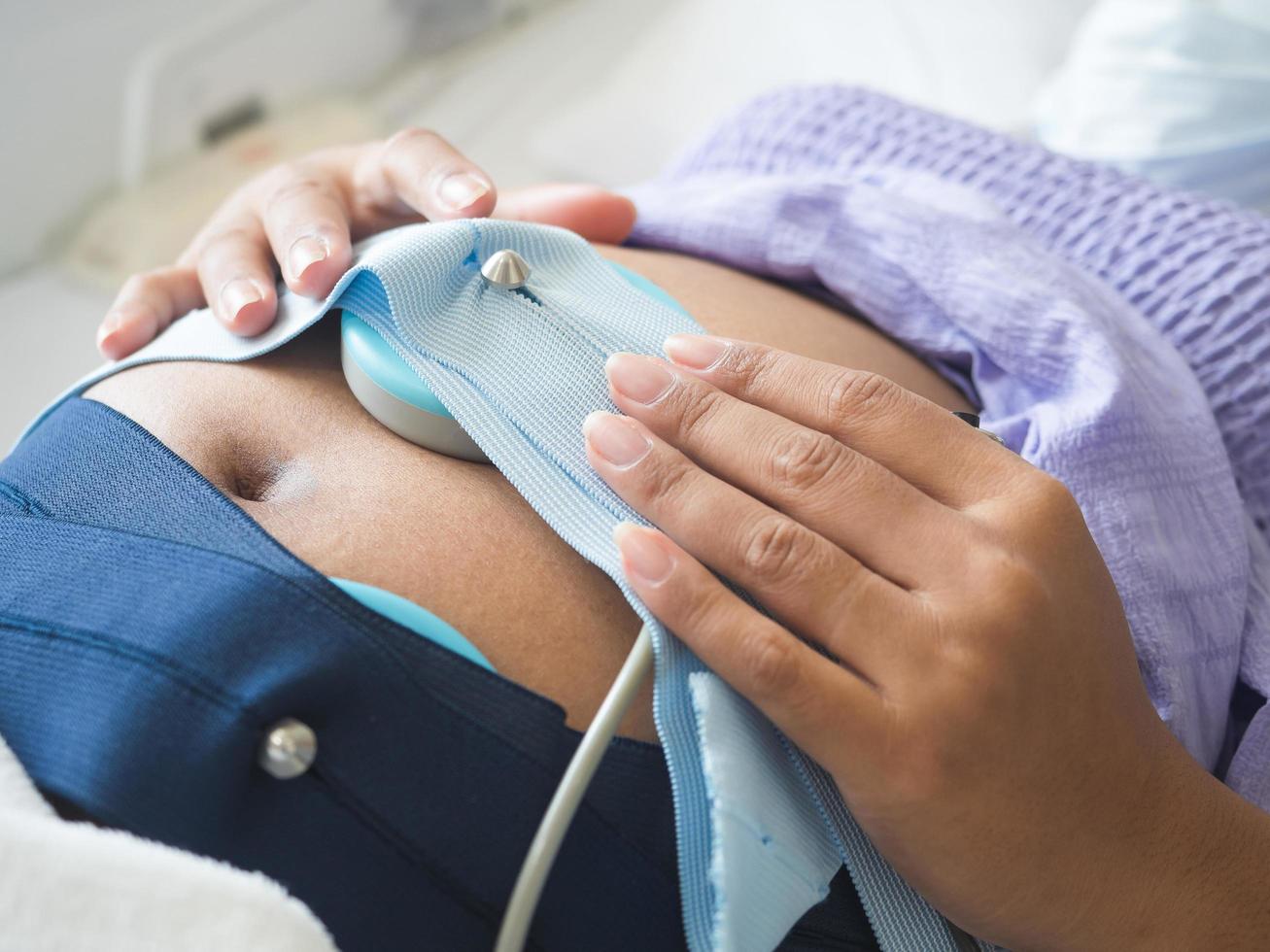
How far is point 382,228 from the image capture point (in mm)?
929

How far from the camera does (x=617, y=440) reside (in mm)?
583

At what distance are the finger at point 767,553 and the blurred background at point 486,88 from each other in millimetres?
861

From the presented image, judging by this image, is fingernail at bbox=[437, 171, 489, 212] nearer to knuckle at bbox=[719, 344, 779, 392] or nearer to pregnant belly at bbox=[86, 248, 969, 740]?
pregnant belly at bbox=[86, 248, 969, 740]


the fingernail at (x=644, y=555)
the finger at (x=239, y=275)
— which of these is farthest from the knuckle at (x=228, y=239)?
the fingernail at (x=644, y=555)

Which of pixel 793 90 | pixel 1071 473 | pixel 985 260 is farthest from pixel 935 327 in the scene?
pixel 793 90

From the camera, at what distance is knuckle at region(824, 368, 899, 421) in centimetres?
61

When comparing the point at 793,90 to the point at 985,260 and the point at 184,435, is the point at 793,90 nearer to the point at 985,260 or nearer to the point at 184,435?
the point at 985,260

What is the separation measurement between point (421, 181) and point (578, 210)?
0.13 meters

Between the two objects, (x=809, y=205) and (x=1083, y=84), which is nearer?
(x=809, y=205)

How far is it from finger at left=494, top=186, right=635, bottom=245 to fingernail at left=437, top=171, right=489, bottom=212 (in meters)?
0.11

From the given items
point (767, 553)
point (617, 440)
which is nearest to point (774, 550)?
point (767, 553)

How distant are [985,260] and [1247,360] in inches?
8.8

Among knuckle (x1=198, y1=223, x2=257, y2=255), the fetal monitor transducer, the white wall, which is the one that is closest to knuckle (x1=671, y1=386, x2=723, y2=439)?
the fetal monitor transducer

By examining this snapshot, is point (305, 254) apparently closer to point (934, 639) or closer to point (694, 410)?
point (694, 410)
